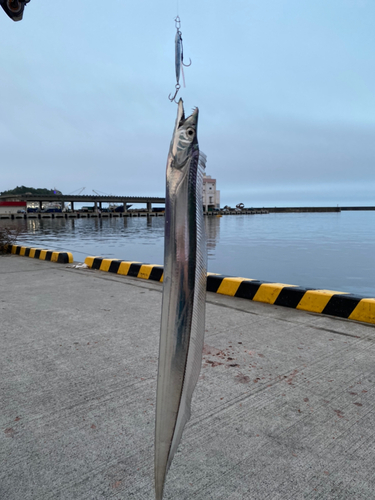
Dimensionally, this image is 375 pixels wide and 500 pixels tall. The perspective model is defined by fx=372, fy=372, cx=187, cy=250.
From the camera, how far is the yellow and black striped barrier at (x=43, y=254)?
9.81 m

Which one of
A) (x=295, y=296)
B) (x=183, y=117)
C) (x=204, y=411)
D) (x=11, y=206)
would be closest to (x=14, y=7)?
(x=183, y=117)

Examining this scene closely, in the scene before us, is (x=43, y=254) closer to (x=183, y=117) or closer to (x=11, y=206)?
(x=183, y=117)

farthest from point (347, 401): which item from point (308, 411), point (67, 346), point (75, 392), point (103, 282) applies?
point (103, 282)

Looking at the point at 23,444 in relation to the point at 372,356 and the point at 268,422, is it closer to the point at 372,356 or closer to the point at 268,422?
the point at 268,422

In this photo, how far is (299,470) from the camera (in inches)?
74.0

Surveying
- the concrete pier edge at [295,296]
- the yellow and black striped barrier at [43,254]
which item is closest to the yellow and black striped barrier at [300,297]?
the concrete pier edge at [295,296]

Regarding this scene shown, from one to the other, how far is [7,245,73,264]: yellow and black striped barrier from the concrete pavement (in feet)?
17.6

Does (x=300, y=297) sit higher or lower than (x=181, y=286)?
lower

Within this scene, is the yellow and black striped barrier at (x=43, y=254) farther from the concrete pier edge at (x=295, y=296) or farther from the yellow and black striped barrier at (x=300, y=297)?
the yellow and black striped barrier at (x=300, y=297)

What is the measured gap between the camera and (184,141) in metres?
1.09

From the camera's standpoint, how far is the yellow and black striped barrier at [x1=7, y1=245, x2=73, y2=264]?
32.2ft

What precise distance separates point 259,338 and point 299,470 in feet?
6.44

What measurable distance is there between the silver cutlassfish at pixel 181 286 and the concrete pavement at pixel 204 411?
0.77m

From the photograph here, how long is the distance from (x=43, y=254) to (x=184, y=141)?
34.5 ft
